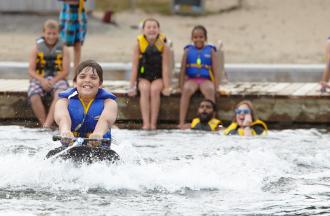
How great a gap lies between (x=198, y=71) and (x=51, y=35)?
2039 millimetres

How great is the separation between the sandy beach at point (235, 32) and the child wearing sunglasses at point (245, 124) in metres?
8.45

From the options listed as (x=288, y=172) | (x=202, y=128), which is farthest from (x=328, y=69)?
(x=288, y=172)

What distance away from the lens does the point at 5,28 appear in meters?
25.6

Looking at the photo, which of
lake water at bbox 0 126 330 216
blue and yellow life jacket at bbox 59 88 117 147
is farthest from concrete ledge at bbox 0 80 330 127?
blue and yellow life jacket at bbox 59 88 117 147

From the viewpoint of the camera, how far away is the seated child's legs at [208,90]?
14188 millimetres

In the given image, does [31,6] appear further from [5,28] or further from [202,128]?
[202,128]

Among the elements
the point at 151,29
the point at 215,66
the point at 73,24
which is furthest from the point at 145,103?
the point at 73,24

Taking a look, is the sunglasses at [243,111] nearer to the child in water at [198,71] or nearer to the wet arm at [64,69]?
the child in water at [198,71]

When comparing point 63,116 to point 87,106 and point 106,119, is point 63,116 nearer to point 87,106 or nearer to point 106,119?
point 87,106

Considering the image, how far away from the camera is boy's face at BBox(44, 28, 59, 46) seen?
14.1 meters

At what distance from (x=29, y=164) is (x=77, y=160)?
2.04ft

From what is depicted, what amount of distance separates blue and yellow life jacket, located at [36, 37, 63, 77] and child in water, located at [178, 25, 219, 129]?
167cm

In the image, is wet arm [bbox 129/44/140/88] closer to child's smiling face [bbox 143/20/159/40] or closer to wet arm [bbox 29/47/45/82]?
child's smiling face [bbox 143/20/159/40]

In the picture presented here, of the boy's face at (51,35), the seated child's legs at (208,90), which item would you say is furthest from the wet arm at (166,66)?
the boy's face at (51,35)
